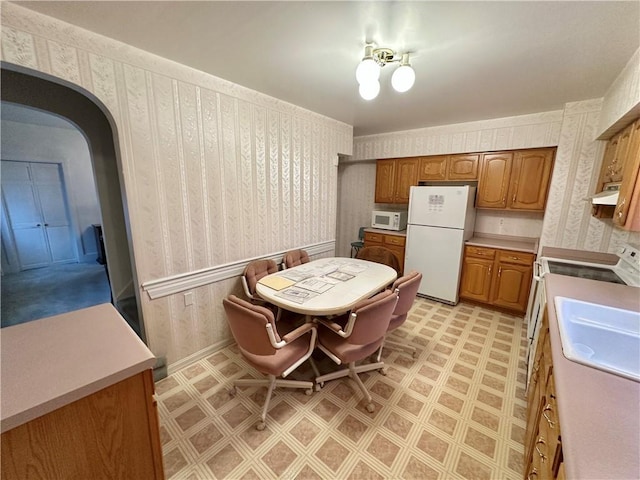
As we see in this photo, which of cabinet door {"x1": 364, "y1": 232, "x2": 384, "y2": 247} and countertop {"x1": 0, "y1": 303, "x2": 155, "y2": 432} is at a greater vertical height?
countertop {"x1": 0, "y1": 303, "x2": 155, "y2": 432}

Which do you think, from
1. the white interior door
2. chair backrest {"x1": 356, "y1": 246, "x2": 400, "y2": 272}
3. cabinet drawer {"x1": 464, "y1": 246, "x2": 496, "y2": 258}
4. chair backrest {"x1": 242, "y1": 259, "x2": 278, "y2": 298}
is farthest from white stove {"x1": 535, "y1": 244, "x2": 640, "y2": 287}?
the white interior door

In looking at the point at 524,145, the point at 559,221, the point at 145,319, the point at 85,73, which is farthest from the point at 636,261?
the point at 85,73

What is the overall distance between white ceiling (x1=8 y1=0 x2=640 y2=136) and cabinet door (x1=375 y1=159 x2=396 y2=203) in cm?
A: 164

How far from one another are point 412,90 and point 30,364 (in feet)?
9.50

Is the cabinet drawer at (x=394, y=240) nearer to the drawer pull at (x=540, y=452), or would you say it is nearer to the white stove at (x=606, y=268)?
the white stove at (x=606, y=268)

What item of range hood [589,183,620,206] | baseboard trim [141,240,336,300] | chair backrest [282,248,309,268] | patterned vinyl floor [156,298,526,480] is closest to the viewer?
patterned vinyl floor [156,298,526,480]

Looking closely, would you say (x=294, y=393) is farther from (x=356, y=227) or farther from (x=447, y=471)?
(x=356, y=227)

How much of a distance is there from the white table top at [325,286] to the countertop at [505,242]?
1.60 metres

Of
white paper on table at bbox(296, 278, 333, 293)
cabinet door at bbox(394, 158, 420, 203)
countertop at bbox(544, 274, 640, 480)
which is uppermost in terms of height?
cabinet door at bbox(394, 158, 420, 203)

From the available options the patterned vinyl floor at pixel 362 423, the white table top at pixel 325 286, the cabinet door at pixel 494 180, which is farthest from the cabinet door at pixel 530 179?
the white table top at pixel 325 286

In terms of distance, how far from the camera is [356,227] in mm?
4871

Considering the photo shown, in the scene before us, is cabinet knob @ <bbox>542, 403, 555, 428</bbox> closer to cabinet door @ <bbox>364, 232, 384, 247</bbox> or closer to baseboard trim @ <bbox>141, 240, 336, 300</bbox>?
baseboard trim @ <bbox>141, 240, 336, 300</bbox>

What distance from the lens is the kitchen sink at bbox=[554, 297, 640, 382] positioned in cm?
111

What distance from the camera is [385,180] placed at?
13.4 feet
